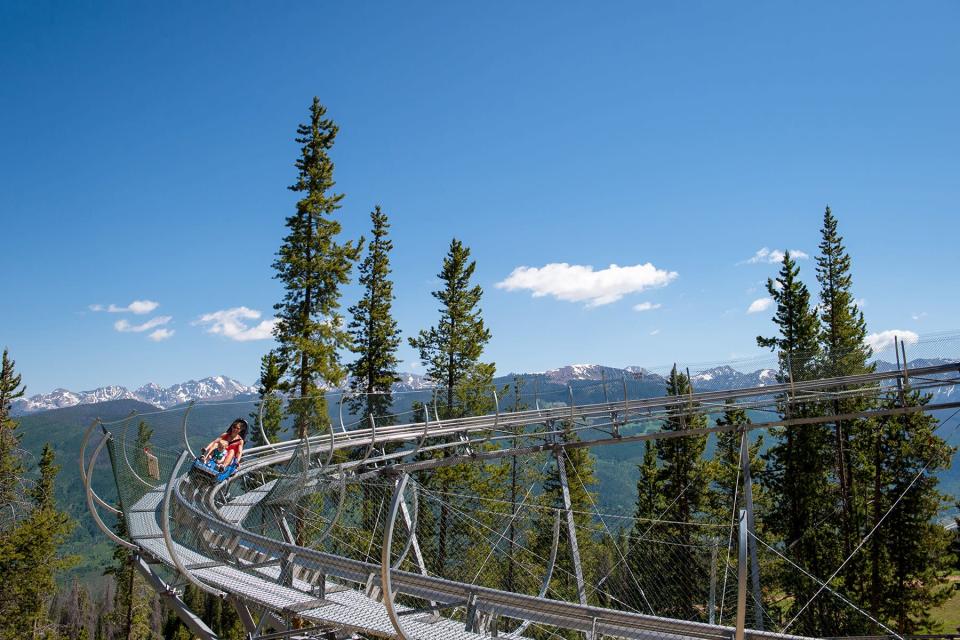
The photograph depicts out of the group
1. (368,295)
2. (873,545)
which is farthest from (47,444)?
(873,545)

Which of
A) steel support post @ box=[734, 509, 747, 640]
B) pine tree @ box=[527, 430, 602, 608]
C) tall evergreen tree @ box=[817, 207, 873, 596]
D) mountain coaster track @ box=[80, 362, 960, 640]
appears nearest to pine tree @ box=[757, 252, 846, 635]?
tall evergreen tree @ box=[817, 207, 873, 596]

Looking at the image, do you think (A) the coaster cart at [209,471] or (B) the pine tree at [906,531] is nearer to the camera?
(A) the coaster cart at [209,471]

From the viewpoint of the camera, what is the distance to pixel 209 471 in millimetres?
10383

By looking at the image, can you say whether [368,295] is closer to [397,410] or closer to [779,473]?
[397,410]

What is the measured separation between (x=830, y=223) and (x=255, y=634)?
28305 millimetres

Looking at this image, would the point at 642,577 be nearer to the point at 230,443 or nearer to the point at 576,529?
the point at 576,529

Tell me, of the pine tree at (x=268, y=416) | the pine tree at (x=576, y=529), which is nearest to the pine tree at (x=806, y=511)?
the pine tree at (x=576, y=529)

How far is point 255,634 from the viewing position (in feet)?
20.4

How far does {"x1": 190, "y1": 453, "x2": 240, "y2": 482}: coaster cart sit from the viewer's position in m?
10.3

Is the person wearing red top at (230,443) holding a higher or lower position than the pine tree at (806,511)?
higher

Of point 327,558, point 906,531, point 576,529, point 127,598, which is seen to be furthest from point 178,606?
point 127,598

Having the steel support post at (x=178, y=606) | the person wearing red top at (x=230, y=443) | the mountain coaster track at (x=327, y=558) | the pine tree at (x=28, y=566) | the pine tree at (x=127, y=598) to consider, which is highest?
the person wearing red top at (x=230, y=443)

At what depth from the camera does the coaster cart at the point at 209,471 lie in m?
10.3

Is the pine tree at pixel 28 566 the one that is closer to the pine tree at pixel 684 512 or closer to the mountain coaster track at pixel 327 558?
the mountain coaster track at pixel 327 558
